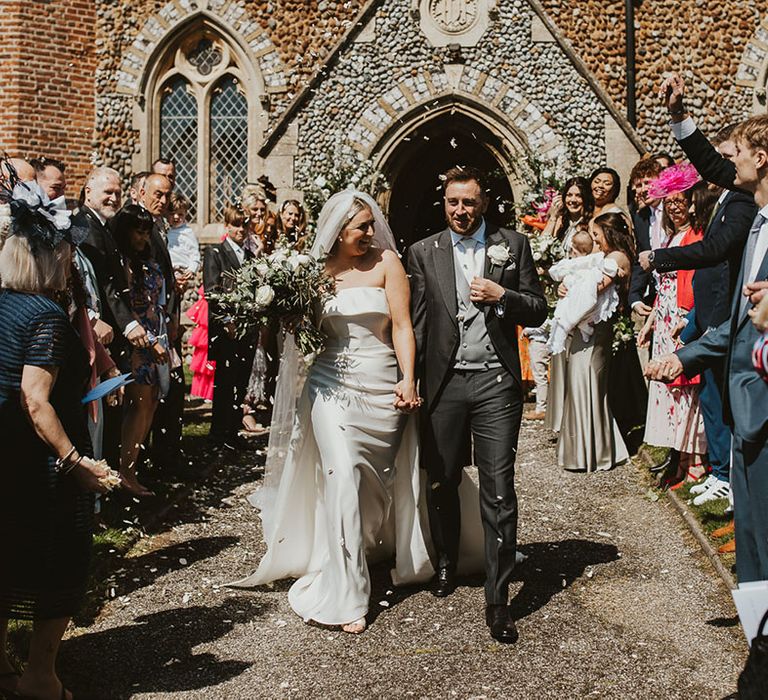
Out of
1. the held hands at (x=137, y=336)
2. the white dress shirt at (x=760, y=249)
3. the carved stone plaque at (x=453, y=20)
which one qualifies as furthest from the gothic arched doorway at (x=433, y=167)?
the white dress shirt at (x=760, y=249)

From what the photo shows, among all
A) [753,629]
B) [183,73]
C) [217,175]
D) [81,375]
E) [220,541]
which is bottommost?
[220,541]

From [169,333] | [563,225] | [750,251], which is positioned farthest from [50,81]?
[750,251]

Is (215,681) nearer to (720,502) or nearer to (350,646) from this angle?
(350,646)

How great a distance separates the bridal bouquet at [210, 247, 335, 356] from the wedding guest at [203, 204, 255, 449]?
3742mm

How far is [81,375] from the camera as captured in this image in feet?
13.8

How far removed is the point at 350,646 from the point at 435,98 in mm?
12083

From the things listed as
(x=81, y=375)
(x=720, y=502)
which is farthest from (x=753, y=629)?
(x=720, y=502)

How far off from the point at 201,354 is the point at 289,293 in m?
5.25

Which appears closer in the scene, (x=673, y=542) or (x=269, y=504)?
(x=269, y=504)

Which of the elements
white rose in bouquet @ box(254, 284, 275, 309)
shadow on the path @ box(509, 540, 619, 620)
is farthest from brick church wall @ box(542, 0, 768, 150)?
white rose in bouquet @ box(254, 284, 275, 309)

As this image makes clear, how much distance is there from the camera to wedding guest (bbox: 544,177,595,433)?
30.6 feet

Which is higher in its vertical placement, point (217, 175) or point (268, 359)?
point (217, 175)

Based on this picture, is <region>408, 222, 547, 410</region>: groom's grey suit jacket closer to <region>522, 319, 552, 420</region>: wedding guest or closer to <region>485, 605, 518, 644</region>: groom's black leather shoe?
<region>485, 605, 518, 644</region>: groom's black leather shoe

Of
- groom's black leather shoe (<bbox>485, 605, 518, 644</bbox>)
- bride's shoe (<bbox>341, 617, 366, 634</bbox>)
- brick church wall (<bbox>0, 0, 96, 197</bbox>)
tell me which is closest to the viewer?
groom's black leather shoe (<bbox>485, 605, 518, 644</bbox>)
